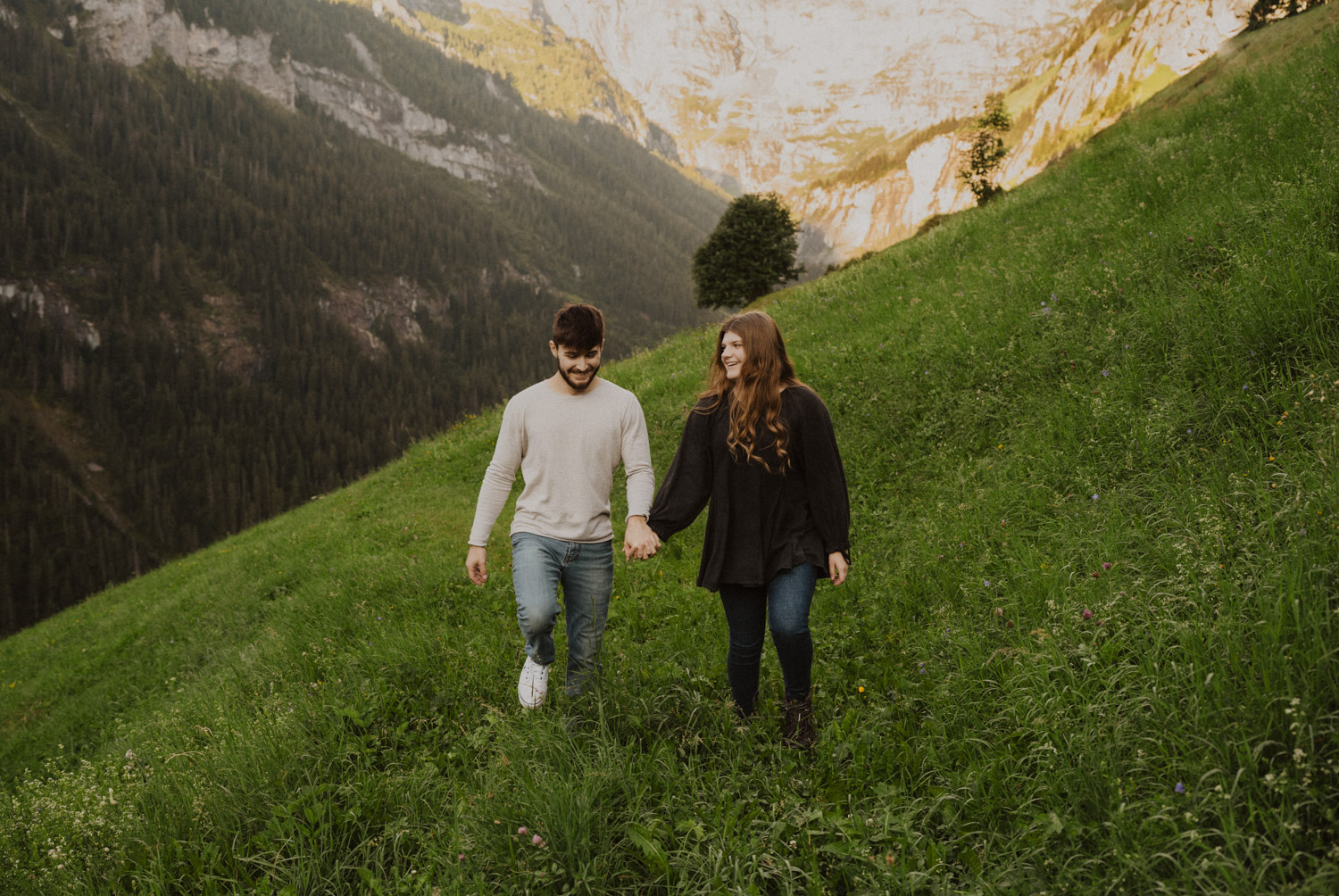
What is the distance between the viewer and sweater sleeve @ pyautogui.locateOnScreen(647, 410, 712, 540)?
13.5 ft

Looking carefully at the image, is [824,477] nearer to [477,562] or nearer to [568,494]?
[568,494]

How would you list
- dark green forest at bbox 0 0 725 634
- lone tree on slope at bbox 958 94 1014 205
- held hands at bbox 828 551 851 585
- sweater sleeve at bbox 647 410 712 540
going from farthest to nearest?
dark green forest at bbox 0 0 725 634
lone tree on slope at bbox 958 94 1014 205
sweater sleeve at bbox 647 410 712 540
held hands at bbox 828 551 851 585

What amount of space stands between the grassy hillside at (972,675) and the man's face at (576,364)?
6.53 ft

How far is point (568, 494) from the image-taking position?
419 centimetres

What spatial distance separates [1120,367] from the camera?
602 cm

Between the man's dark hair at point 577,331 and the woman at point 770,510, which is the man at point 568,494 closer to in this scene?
the man's dark hair at point 577,331

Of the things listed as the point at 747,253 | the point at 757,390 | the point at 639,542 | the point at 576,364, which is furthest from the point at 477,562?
the point at 747,253

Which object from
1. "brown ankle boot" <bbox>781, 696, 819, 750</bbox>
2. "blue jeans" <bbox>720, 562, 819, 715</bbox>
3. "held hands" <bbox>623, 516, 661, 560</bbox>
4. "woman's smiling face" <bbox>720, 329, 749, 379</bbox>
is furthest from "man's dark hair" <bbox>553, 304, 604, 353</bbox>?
"brown ankle boot" <bbox>781, 696, 819, 750</bbox>

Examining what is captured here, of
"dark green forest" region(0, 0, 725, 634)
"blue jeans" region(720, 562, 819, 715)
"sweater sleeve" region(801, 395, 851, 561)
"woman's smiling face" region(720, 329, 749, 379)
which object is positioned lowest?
"dark green forest" region(0, 0, 725, 634)

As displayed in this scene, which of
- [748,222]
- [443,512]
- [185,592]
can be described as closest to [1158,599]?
[443,512]

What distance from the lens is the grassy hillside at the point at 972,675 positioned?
8.48 feet

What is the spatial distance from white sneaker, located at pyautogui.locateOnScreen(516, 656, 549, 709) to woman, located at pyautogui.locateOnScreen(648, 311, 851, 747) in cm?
123

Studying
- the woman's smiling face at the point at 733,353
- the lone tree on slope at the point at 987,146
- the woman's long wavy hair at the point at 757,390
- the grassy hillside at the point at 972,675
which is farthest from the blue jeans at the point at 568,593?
the lone tree on slope at the point at 987,146

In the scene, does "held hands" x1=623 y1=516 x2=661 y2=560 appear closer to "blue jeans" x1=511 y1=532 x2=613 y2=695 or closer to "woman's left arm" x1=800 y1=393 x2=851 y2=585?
"blue jeans" x1=511 y1=532 x2=613 y2=695
